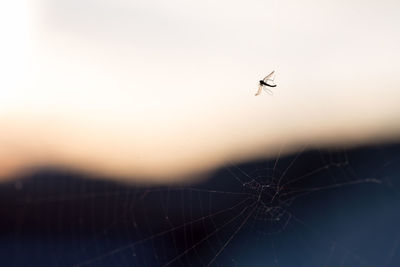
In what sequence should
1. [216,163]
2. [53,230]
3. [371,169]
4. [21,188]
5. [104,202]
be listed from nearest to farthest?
1. [21,188]
2. [53,230]
3. [104,202]
4. [371,169]
5. [216,163]

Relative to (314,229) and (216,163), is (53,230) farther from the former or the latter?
(314,229)

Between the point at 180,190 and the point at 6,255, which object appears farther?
the point at 180,190

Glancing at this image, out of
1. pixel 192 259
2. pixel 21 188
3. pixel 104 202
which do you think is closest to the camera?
pixel 21 188

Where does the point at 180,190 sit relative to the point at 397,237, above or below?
above

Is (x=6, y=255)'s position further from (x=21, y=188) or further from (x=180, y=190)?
(x=180, y=190)

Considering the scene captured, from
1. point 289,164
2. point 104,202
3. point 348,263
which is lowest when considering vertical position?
point 348,263

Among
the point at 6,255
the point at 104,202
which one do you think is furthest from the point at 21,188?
the point at 104,202
